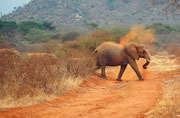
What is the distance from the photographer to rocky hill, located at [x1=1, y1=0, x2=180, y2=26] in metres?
62.7

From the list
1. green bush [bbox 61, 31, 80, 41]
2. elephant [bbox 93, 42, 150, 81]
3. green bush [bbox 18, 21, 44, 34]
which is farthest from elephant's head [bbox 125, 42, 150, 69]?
green bush [bbox 18, 21, 44, 34]

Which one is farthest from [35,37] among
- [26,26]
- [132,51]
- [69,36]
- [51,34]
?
[132,51]

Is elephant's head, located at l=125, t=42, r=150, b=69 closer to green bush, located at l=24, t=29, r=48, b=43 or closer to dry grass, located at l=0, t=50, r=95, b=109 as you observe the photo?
dry grass, located at l=0, t=50, r=95, b=109

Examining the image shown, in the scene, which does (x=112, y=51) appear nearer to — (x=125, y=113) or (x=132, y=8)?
(x=125, y=113)

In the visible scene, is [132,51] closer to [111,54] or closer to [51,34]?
[111,54]

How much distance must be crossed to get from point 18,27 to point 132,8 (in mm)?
37218

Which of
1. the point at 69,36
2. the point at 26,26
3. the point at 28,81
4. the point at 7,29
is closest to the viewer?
the point at 28,81

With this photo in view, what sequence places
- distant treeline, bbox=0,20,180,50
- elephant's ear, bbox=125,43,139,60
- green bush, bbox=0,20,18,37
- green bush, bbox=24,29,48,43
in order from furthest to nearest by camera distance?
green bush, bbox=0,20,18,37
green bush, bbox=24,29,48,43
distant treeline, bbox=0,20,180,50
elephant's ear, bbox=125,43,139,60

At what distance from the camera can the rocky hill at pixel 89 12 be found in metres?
62.7

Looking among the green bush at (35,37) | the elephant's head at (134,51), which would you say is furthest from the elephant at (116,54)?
the green bush at (35,37)

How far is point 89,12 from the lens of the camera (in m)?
70.7

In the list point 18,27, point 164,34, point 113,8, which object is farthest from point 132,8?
point 18,27

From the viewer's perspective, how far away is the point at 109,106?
6152mm

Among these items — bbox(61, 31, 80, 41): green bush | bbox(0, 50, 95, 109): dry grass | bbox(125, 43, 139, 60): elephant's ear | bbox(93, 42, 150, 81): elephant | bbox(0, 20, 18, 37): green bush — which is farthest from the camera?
bbox(0, 20, 18, 37): green bush
